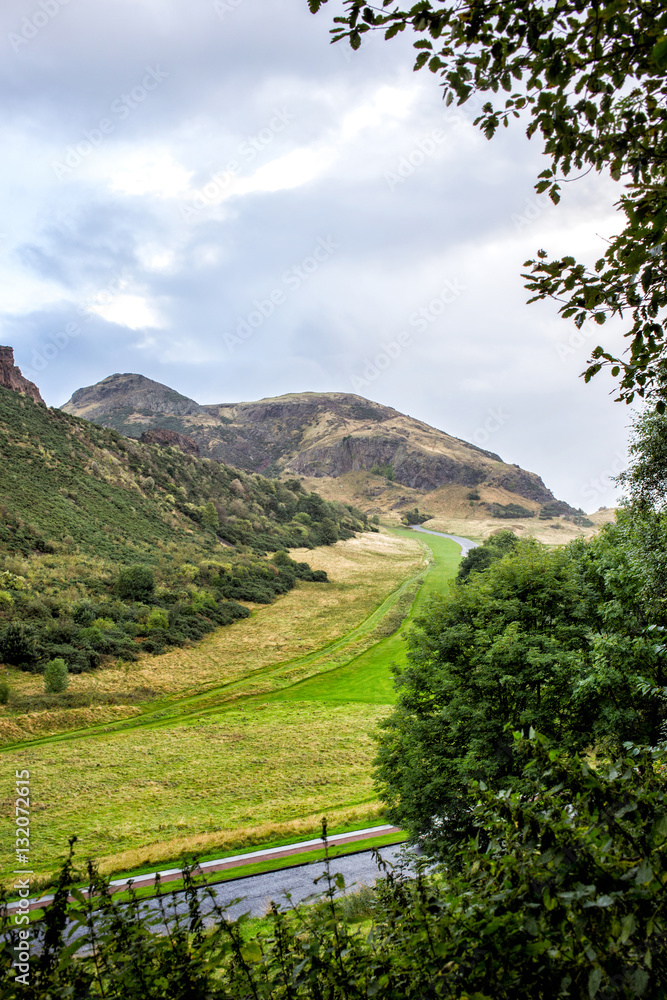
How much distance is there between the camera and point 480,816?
3.72 meters

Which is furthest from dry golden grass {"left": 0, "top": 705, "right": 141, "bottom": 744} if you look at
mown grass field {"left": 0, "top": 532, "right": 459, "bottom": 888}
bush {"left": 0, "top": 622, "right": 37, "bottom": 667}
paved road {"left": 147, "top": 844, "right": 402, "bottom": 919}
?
paved road {"left": 147, "top": 844, "right": 402, "bottom": 919}

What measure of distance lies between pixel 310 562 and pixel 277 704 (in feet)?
133

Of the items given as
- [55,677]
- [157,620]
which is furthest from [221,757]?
[157,620]

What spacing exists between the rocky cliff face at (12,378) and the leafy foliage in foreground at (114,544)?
256 centimetres

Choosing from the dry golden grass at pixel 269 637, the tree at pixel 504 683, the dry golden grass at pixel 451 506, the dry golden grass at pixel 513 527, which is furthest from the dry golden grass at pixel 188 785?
the dry golden grass at pixel 451 506

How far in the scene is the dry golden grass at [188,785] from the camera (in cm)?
1848

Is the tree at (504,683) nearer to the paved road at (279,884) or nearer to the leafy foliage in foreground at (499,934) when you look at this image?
the paved road at (279,884)

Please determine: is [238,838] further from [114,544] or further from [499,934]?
[114,544]

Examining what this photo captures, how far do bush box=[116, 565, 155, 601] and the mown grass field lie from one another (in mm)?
7470

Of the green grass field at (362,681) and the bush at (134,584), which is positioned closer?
the green grass field at (362,681)

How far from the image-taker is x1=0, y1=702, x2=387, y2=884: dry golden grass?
18.5m

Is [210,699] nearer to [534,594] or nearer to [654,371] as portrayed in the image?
[534,594]

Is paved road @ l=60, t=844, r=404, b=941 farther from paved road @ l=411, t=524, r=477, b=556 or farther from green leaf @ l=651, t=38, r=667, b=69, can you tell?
paved road @ l=411, t=524, r=477, b=556

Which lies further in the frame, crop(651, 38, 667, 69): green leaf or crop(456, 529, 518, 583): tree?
crop(456, 529, 518, 583): tree
